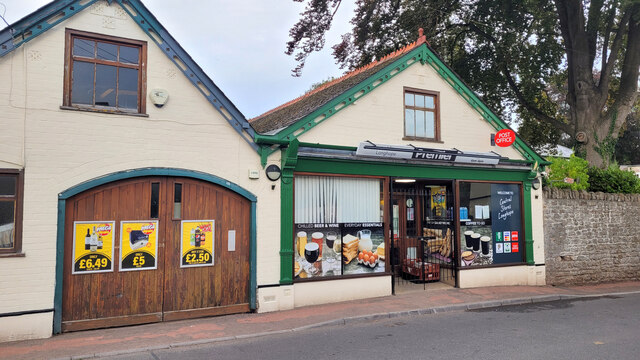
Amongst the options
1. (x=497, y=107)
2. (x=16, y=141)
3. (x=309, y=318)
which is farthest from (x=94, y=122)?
(x=497, y=107)

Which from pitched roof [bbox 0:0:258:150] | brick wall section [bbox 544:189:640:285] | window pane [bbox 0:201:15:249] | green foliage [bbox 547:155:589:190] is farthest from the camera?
green foliage [bbox 547:155:589:190]

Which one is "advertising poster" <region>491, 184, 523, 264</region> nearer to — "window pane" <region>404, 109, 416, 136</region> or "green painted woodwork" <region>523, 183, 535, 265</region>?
"green painted woodwork" <region>523, 183, 535, 265</region>

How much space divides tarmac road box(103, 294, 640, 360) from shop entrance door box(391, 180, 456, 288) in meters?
2.97

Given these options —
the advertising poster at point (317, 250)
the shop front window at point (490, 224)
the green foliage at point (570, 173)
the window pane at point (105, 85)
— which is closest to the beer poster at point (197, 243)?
the advertising poster at point (317, 250)

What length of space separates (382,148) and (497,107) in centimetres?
1290

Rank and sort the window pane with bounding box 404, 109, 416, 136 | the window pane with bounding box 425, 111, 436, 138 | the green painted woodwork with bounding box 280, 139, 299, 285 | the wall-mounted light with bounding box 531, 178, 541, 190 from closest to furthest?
the green painted woodwork with bounding box 280, 139, 299, 285 < the window pane with bounding box 404, 109, 416, 136 < the window pane with bounding box 425, 111, 436, 138 < the wall-mounted light with bounding box 531, 178, 541, 190

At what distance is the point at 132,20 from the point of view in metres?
8.07

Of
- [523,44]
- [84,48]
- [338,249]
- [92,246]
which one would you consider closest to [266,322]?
[338,249]

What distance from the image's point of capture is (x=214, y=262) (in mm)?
8578

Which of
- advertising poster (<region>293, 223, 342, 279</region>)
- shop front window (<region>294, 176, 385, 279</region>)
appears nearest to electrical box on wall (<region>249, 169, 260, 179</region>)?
shop front window (<region>294, 176, 385, 279</region>)

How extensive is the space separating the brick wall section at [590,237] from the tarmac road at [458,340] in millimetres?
3896

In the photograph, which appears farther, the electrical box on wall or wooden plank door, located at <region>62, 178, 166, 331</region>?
the electrical box on wall

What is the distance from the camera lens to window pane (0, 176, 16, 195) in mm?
7016

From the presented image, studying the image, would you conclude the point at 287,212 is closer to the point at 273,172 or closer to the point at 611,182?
the point at 273,172
